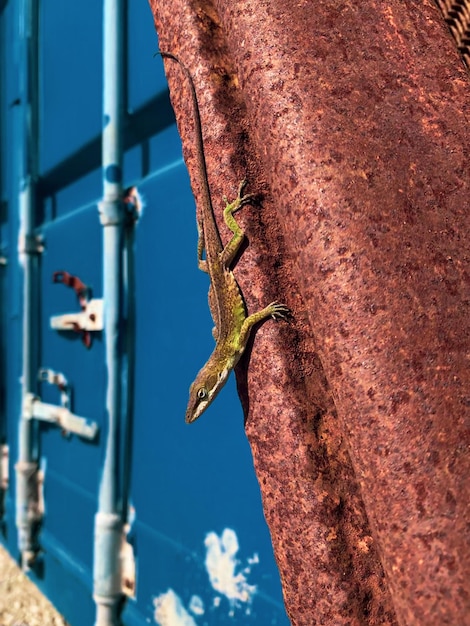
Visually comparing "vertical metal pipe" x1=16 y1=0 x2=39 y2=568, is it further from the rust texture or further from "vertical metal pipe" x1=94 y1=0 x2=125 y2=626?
the rust texture

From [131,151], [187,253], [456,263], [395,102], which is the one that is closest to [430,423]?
[456,263]

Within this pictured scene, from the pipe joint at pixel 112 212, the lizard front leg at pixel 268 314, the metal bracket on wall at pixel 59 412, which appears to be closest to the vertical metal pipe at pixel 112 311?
the pipe joint at pixel 112 212

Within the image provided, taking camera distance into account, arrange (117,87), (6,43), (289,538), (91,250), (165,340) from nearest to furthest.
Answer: (289,538), (165,340), (117,87), (91,250), (6,43)

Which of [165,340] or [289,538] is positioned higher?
[165,340]

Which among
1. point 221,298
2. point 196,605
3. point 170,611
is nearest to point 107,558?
point 170,611

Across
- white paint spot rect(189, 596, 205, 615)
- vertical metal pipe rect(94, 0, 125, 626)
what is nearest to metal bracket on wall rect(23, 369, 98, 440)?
vertical metal pipe rect(94, 0, 125, 626)

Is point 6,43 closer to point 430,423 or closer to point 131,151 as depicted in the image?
point 131,151

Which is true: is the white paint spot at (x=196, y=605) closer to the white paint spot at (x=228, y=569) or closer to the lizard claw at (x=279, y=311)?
the white paint spot at (x=228, y=569)
